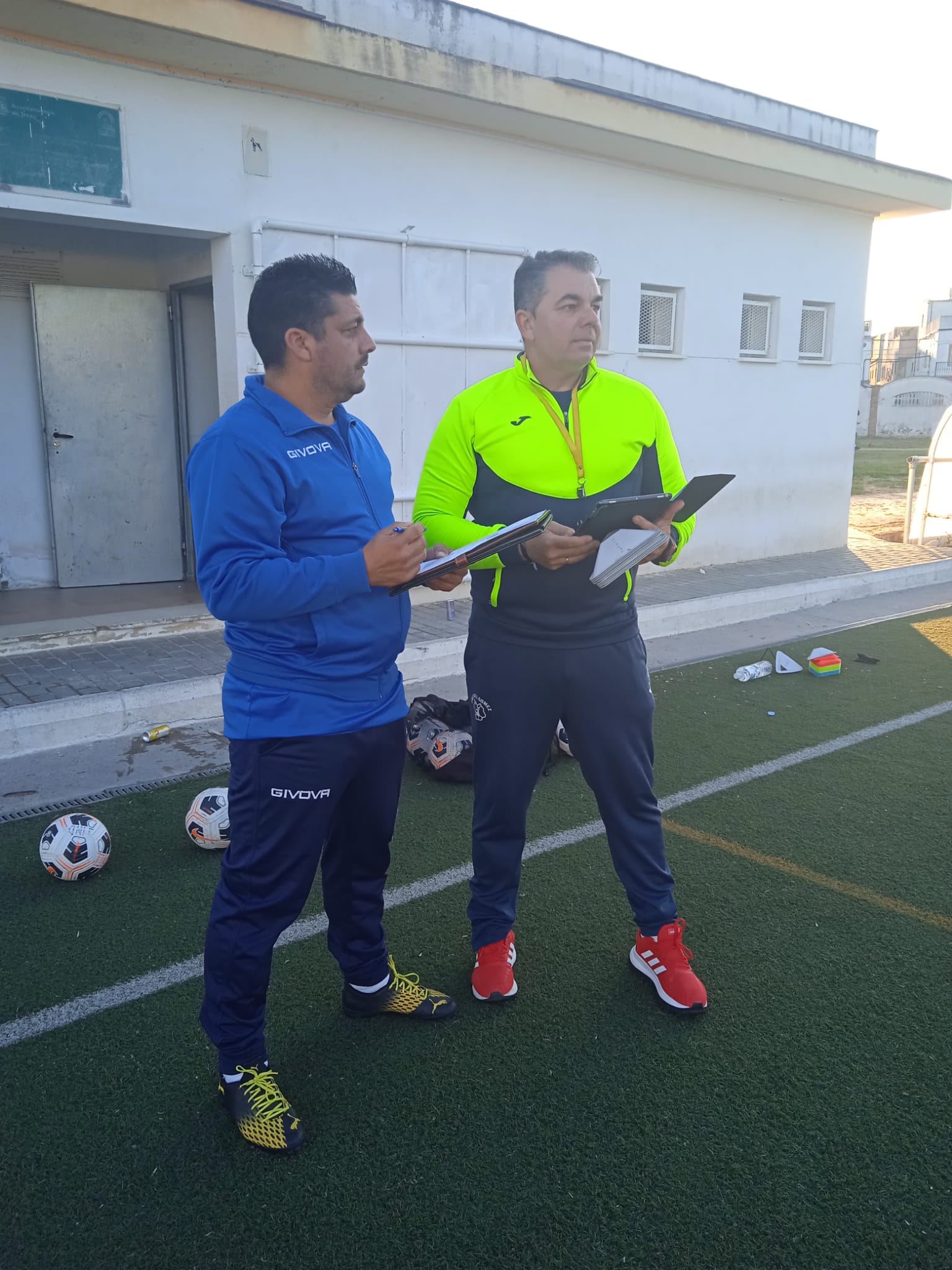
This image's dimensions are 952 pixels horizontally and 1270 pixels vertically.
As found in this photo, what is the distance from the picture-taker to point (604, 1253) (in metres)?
2.16

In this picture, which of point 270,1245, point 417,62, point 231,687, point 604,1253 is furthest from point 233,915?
point 417,62

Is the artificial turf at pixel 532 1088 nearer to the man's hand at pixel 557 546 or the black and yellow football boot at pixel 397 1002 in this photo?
the black and yellow football boot at pixel 397 1002

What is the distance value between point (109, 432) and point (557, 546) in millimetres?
7158

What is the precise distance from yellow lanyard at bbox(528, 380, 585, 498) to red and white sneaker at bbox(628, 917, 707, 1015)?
146 cm

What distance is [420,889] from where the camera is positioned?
3896mm

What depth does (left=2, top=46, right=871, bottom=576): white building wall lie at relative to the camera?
695 cm

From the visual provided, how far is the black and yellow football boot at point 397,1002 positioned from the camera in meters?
3.00

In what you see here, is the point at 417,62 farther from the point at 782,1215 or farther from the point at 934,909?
the point at 782,1215

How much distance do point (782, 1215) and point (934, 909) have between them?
177 centimetres

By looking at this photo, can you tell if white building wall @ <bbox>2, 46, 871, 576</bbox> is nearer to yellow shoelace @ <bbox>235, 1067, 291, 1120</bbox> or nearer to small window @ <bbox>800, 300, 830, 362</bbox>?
small window @ <bbox>800, 300, 830, 362</bbox>

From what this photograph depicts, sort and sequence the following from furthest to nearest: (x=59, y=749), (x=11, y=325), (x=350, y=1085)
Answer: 1. (x=11, y=325)
2. (x=59, y=749)
3. (x=350, y=1085)

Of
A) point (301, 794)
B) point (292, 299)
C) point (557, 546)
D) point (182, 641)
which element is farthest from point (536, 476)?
point (182, 641)

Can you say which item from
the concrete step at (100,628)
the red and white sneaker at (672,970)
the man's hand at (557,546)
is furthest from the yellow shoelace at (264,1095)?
the concrete step at (100,628)

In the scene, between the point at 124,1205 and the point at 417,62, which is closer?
the point at 124,1205
